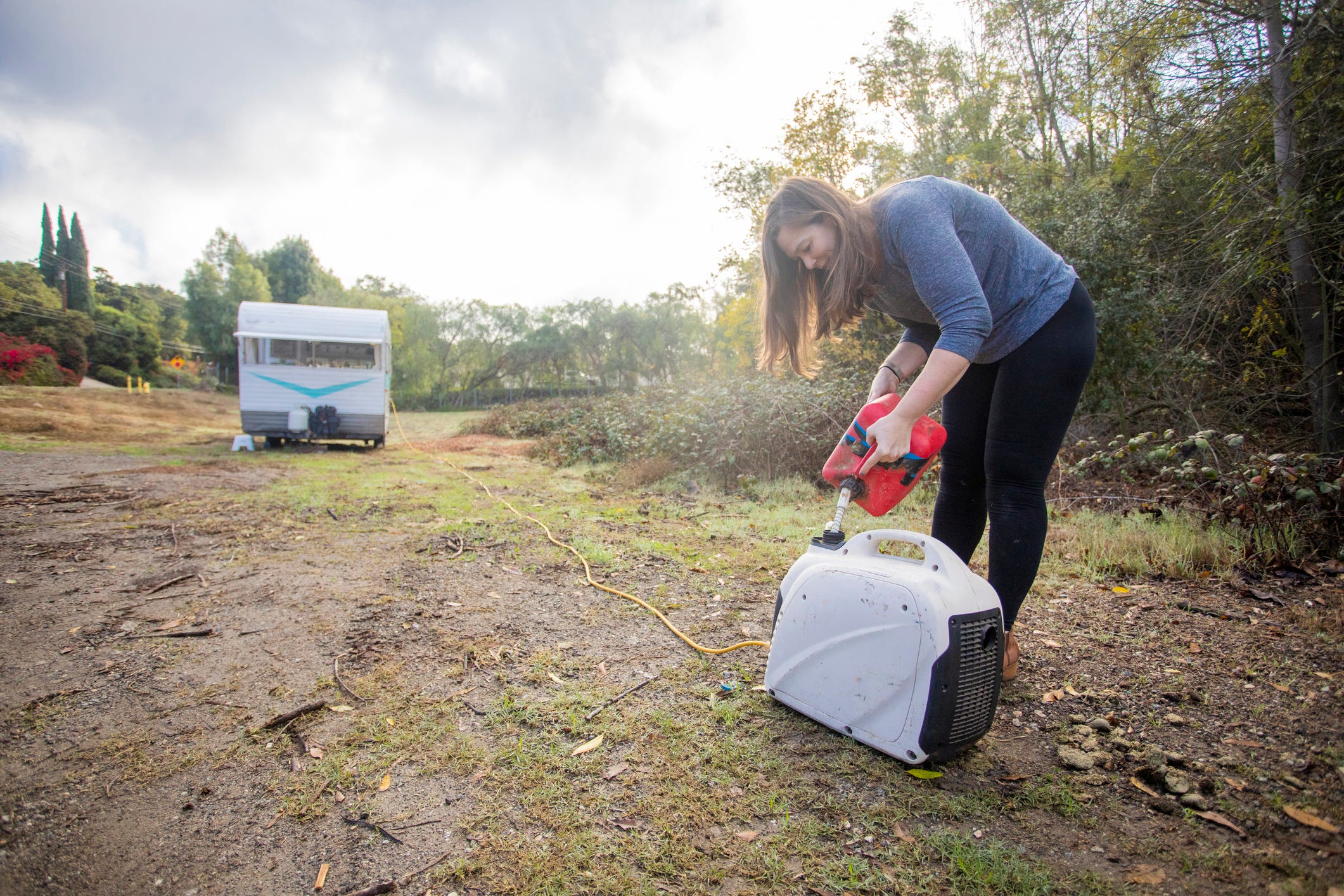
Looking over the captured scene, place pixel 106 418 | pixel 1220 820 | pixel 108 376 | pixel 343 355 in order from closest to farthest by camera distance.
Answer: pixel 1220 820 → pixel 343 355 → pixel 106 418 → pixel 108 376

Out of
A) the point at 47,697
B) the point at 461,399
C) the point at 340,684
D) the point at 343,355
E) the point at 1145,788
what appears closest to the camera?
the point at 1145,788

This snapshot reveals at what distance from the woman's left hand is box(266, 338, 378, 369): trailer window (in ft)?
34.2

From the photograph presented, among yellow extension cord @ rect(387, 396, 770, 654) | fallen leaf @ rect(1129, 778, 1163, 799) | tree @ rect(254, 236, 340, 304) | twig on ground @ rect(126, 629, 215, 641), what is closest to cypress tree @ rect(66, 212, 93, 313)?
tree @ rect(254, 236, 340, 304)

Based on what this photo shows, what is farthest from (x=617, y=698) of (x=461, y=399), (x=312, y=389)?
(x=461, y=399)

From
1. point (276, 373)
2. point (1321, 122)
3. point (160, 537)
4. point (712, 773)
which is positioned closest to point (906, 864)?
point (712, 773)

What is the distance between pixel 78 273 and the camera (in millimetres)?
30312

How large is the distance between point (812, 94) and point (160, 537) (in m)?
16.8

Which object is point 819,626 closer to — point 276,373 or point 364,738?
point 364,738

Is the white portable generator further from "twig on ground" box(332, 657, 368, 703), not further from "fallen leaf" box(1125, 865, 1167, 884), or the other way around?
"twig on ground" box(332, 657, 368, 703)

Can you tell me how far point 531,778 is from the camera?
139 cm

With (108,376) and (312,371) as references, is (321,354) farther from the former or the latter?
(108,376)

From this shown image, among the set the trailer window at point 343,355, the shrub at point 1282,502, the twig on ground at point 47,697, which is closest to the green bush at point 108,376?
the trailer window at point 343,355

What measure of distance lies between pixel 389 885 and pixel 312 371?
10.5 metres

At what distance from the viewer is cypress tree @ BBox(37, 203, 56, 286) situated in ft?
96.2
